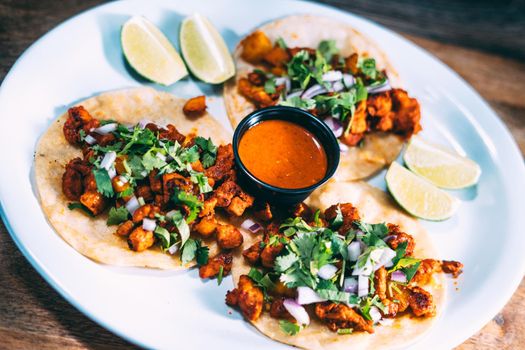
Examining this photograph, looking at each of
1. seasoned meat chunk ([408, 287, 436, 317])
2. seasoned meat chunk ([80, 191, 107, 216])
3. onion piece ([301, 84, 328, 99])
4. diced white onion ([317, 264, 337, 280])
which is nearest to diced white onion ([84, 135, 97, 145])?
seasoned meat chunk ([80, 191, 107, 216])

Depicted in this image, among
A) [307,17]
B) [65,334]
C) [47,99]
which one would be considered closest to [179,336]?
[65,334]

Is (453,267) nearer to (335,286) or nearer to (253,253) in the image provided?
(335,286)

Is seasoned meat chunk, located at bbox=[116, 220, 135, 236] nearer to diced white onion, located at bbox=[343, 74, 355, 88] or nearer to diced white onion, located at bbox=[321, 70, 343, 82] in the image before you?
diced white onion, located at bbox=[321, 70, 343, 82]

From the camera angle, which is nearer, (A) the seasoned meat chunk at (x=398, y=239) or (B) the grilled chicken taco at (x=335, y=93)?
(A) the seasoned meat chunk at (x=398, y=239)

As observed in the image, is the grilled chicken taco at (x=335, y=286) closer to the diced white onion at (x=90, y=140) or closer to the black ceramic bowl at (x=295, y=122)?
the black ceramic bowl at (x=295, y=122)

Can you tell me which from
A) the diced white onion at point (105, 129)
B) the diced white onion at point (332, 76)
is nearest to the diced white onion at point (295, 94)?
the diced white onion at point (332, 76)

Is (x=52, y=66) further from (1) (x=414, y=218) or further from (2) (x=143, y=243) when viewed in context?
(1) (x=414, y=218)

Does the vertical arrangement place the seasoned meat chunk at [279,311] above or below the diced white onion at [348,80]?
below
